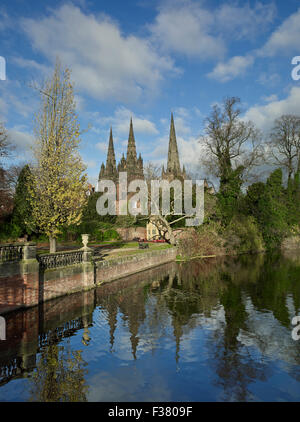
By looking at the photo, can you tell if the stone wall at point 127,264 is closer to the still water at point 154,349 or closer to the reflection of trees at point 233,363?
the still water at point 154,349

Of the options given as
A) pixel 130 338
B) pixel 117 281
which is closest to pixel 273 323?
pixel 130 338

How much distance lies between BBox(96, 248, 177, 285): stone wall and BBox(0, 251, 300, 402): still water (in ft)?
8.00

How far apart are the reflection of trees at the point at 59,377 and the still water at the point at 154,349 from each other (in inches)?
0.8

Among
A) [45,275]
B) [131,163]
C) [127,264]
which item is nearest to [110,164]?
[131,163]

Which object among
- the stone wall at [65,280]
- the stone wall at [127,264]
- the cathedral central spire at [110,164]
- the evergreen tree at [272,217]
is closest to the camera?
the stone wall at [65,280]

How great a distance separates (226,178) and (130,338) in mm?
30459

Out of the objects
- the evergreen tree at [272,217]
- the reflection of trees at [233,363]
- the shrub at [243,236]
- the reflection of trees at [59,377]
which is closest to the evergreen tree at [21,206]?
the shrub at [243,236]

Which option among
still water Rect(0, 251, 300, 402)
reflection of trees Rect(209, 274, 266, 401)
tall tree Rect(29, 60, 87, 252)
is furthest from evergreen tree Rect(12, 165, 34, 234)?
reflection of trees Rect(209, 274, 266, 401)

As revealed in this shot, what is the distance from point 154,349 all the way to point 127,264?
39.6 ft

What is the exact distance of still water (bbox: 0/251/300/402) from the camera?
18.5 ft

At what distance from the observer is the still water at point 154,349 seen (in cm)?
564

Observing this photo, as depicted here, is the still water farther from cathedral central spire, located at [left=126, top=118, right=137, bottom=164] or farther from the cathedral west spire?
cathedral central spire, located at [left=126, top=118, right=137, bottom=164]

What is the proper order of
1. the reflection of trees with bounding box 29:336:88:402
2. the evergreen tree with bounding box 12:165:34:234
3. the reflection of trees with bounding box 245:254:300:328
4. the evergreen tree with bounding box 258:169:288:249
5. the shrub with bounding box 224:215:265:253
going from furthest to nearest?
the evergreen tree with bounding box 258:169:288:249, the shrub with bounding box 224:215:265:253, the evergreen tree with bounding box 12:165:34:234, the reflection of trees with bounding box 245:254:300:328, the reflection of trees with bounding box 29:336:88:402
